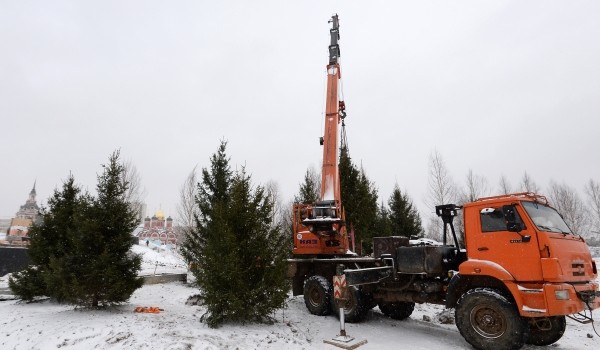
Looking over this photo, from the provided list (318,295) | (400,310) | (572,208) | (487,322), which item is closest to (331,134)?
(318,295)

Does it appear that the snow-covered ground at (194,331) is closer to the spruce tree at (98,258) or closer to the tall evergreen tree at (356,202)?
the spruce tree at (98,258)

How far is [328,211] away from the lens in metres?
10.9

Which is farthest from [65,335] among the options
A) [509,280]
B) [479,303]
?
[509,280]

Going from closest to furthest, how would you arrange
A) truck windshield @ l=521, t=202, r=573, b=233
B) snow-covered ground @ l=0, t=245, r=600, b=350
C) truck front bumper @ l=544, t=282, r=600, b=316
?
truck front bumper @ l=544, t=282, r=600, b=316, snow-covered ground @ l=0, t=245, r=600, b=350, truck windshield @ l=521, t=202, r=573, b=233

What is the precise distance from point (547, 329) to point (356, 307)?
4.16 metres

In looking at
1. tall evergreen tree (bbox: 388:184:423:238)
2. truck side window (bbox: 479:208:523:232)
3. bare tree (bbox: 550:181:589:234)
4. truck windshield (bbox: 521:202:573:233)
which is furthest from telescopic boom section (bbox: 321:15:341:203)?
bare tree (bbox: 550:181:589:234)

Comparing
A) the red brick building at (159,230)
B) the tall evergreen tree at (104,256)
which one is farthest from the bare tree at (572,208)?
the red brick building at (159,230)

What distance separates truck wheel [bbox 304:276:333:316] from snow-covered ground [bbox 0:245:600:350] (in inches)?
12.3

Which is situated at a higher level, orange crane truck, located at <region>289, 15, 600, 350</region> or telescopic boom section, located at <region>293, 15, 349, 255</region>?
telescopic boom section, located at <region>293, 15, 349, 255</region>

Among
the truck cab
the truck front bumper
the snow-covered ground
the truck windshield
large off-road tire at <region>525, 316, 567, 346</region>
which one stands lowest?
the snow-covered ground

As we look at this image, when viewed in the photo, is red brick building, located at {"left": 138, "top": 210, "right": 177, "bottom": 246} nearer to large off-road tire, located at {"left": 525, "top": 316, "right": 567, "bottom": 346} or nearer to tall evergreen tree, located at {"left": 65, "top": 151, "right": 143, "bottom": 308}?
tall evergreen tree, located at {"left": 65, "top": 151, "right": 143, "bottom": 308}

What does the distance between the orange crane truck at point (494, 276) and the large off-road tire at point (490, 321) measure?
0.02 m

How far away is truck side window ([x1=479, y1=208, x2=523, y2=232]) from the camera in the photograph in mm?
7168

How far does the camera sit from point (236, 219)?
336 inches
